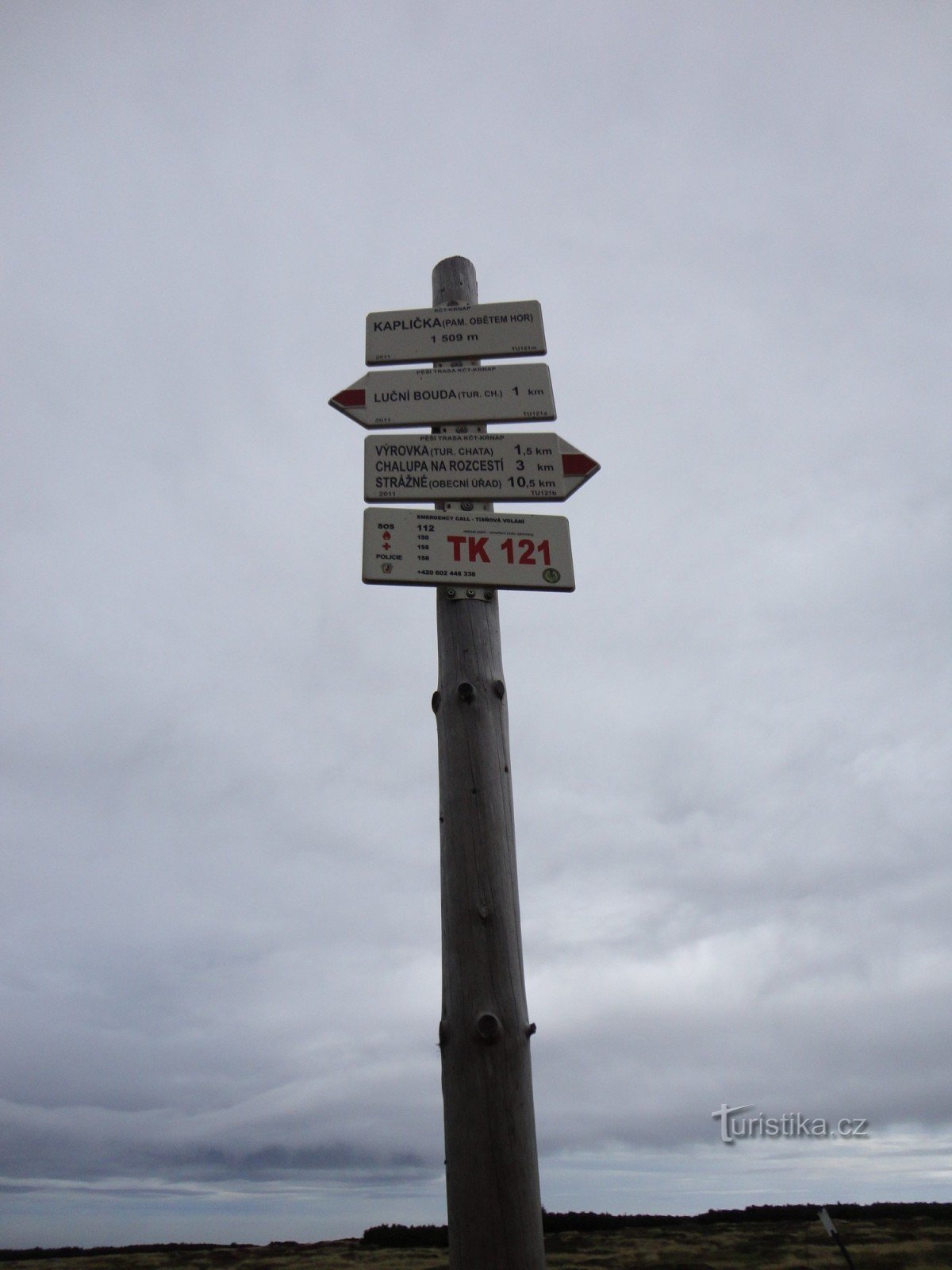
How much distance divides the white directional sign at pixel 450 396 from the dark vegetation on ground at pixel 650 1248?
589cm

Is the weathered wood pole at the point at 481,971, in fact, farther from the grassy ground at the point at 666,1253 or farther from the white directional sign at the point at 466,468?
the grassy ground at the point at 666,1253

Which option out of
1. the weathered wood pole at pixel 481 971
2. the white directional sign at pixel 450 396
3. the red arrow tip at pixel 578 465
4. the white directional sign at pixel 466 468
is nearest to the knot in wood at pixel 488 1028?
the weathered wood pole at pixel 481 971

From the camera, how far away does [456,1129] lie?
284 centimetres

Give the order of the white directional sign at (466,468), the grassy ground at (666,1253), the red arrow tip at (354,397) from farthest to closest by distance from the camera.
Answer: the grassy ground at (666,1253), the red arrow tip at (354,397), the white directional sign at (466,468)

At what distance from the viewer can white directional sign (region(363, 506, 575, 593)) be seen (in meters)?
3.65

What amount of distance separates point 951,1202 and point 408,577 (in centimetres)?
840

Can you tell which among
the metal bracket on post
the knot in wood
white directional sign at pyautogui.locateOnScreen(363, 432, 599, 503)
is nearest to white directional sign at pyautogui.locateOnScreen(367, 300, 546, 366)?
white directional sign at pyautogui.locateOnScreen(363, 432, 599, 503)

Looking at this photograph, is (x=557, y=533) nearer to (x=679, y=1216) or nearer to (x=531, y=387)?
(x=531, y=387)

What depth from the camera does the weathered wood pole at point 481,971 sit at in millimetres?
2736

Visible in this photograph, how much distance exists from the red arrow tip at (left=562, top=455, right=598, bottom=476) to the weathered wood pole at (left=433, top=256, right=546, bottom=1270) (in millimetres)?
811

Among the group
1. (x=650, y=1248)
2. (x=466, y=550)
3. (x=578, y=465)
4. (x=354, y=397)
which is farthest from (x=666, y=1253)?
(x=354, y=397)

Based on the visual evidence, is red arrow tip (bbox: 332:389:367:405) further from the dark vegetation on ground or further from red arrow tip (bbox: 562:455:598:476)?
the dark vegetation on ground

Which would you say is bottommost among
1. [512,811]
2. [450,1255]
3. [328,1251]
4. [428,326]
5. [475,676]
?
[328,1251]

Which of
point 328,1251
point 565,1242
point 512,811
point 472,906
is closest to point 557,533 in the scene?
point 512,811
